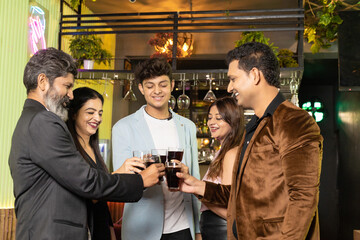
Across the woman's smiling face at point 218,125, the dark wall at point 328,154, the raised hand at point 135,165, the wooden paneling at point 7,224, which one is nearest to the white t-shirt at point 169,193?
the woman's smiling face at point 218,125

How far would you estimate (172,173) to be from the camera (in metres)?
1.90

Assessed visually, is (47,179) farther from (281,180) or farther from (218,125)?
(218,125)

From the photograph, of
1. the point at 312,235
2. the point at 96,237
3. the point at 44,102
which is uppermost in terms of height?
the point at 44,102

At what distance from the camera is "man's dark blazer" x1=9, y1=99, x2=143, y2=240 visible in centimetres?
162

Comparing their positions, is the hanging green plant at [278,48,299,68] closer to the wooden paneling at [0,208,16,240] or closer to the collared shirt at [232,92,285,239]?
the collared shirt at [232,92,285,239]

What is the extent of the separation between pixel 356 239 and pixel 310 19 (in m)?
→ 3.38

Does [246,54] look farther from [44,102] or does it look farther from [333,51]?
[333,51]

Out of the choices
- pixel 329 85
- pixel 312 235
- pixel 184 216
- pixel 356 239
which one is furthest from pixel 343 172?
pixel 312 235

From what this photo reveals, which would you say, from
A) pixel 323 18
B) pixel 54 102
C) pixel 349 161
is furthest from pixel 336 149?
pixel 54 102

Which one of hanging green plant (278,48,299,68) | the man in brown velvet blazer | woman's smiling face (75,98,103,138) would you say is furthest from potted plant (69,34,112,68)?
the man in brown velvet blazer

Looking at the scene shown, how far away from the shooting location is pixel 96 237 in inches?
84.2

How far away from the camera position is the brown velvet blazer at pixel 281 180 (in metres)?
1.38

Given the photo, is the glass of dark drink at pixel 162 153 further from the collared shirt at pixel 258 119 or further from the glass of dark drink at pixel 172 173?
the collared shirt at pixel 258 119

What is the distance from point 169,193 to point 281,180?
1105 millimetres
